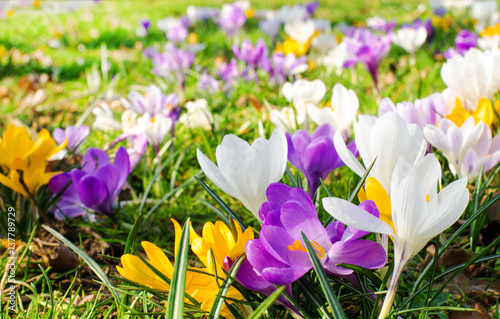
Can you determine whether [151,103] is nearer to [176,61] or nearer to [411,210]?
[176,61]

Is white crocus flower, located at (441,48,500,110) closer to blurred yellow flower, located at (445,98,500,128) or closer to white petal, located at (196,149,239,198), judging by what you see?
blurred yellow flower, located at (445,98,500,128)

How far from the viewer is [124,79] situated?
3.46 meters

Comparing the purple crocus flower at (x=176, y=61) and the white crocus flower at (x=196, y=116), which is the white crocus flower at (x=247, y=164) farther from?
the purple crocus flower at (x=176, y=61)

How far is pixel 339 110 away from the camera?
1233mm

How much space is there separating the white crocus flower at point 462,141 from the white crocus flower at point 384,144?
0.26 metres

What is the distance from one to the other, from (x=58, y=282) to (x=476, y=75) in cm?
132

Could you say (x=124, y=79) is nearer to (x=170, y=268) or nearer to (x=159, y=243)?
(x=159, y=243)

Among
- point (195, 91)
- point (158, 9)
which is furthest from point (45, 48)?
point (195, 91)

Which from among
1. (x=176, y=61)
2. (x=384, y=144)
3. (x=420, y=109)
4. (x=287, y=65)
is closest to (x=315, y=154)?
(x=384, y=144)

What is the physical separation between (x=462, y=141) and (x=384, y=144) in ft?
1.29

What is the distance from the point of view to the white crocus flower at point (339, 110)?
121 cm

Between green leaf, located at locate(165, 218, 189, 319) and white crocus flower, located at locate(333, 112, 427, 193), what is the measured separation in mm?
309

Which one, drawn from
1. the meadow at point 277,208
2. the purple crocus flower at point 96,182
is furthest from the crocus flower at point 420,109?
the purple crocus flower at point 96,182

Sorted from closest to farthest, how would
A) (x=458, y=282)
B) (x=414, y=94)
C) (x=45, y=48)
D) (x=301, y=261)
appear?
(x=301, y=261), (x=458, y=282), (x=414, y=94), (x=45, y=48)
